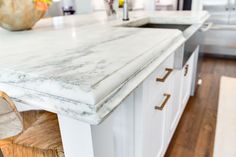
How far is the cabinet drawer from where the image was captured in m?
0.90

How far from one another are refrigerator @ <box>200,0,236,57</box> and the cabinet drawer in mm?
2788

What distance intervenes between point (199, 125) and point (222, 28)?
246 cm

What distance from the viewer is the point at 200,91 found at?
2621 mm

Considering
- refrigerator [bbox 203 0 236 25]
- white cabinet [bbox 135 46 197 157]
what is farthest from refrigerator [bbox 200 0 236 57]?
white cabinet [bbox 135 46 197 157]

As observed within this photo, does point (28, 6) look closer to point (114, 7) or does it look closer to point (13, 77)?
point (13, 77)

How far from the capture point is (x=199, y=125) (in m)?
1.96

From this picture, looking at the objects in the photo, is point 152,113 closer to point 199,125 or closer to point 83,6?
point 199,125

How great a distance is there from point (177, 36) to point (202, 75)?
2.30 m

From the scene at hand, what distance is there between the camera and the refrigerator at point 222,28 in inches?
145

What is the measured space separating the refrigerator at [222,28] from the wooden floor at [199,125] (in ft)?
2.93


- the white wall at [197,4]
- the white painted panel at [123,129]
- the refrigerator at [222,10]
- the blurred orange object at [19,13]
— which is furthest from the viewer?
the white wall at [197,4]

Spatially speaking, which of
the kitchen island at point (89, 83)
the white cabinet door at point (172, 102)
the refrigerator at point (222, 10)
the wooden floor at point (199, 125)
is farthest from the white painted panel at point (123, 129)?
the refrigerator at point (222, 10)

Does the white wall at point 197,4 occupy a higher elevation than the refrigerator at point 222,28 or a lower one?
higher

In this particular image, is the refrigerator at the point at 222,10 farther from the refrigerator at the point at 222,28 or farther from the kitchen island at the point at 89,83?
the kitchen island at the point at 89,83
